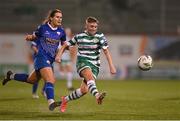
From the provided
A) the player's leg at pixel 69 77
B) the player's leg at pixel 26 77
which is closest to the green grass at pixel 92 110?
the player's leg at pixel 26 77

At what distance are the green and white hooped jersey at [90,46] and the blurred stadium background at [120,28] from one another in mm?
17034

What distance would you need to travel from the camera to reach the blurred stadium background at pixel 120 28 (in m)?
29.7

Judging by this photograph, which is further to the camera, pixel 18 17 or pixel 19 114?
pixel 18 17

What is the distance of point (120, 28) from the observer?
30.4 meters

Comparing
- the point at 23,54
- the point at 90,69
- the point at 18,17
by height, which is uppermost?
the point at 18,17

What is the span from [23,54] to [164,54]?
6.99 metres

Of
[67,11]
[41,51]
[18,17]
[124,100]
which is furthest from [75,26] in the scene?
[41,51]

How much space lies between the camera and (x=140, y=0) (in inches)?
1224

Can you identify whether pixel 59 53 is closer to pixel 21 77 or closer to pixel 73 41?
pixel 73 41

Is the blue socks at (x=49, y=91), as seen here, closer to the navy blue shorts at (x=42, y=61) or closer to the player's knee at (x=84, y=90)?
the navy blue shorts at (x=42, y=61)

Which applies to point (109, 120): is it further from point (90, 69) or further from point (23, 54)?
point (23, 54)

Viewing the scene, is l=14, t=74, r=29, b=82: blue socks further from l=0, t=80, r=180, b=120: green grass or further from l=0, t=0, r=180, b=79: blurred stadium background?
l=0, t=0, r=180, b=79: blurred stadium background

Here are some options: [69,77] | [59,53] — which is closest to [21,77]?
[59,53]

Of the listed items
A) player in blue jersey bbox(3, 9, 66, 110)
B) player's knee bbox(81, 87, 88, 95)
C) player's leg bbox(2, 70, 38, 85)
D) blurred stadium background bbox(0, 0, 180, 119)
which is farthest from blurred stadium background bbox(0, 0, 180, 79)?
player's knee bbox(81, 87, 88, 95)
